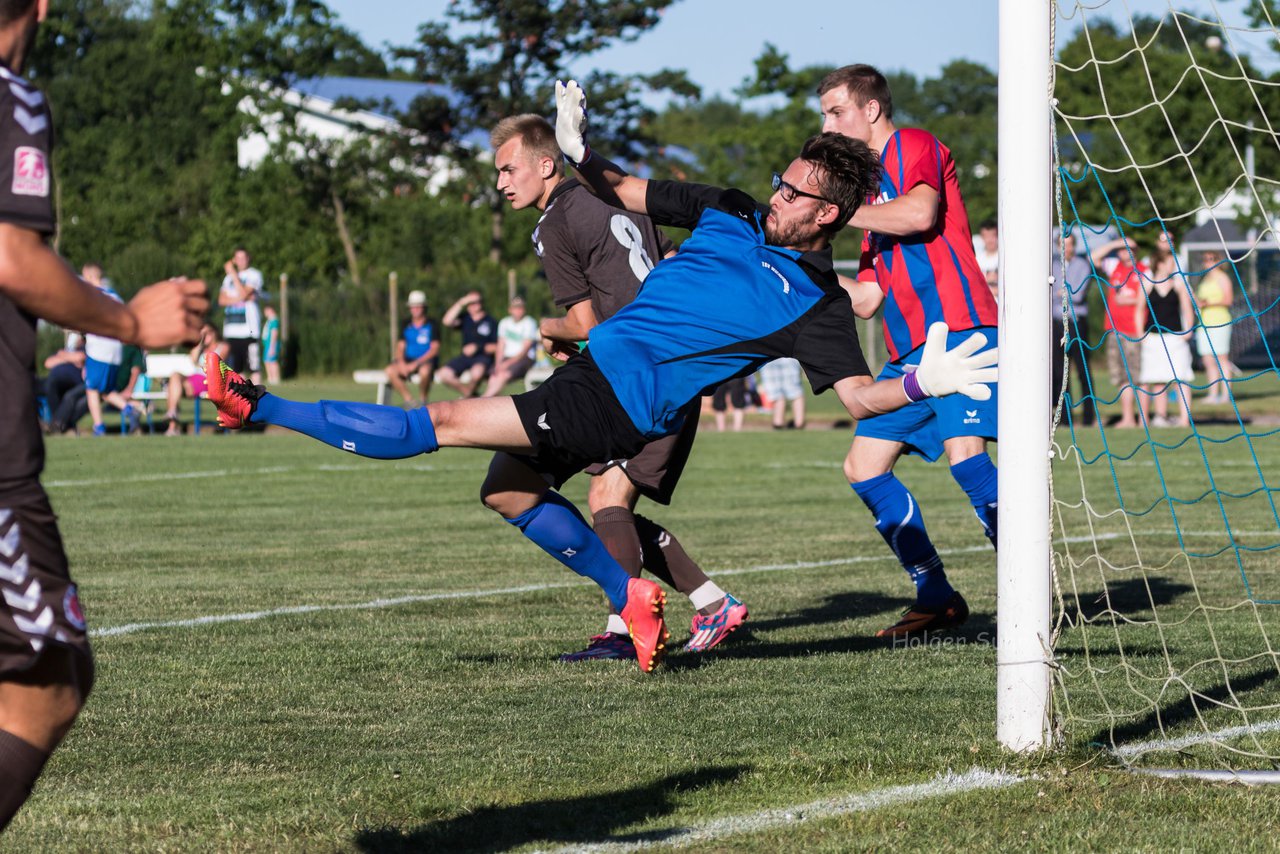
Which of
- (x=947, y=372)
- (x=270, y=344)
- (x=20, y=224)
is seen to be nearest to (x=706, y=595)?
(x=947, y=372)

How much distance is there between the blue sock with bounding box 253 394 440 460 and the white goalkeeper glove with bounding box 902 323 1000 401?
1.45 m

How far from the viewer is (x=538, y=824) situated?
3.91 metres

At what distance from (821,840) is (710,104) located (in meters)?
145

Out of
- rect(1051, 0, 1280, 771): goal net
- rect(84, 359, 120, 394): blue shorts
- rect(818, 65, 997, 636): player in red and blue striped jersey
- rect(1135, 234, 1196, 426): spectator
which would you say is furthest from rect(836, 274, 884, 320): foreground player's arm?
rect(84, 359, 120, 394): blue shorts

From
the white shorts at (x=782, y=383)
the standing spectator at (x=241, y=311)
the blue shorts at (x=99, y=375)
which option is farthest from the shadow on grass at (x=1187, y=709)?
the standing spectator at (x=241, y=311)

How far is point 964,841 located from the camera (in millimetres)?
3779

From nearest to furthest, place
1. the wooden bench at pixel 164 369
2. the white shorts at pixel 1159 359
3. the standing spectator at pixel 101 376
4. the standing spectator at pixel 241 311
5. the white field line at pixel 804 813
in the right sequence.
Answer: the white field line at pixel 804 813 < the white shorts at pixel 1159 359 < the standing spectator at pixel 101 376 < the wooden bench at pixel 164 369 < the standing spectator at pixel 241 311

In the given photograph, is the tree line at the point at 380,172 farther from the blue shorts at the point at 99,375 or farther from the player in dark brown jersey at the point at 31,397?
the player in dark brown jersey at the point at 31,397

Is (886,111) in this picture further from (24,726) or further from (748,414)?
(748,414)

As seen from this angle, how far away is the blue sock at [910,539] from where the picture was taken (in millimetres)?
6816

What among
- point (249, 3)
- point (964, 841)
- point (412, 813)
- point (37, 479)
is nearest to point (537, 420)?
point (412, 813)

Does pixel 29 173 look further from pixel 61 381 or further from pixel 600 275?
pixel 61 381

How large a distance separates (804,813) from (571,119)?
2489 mm

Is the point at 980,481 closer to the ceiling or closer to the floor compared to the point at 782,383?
closer to the ceiling
